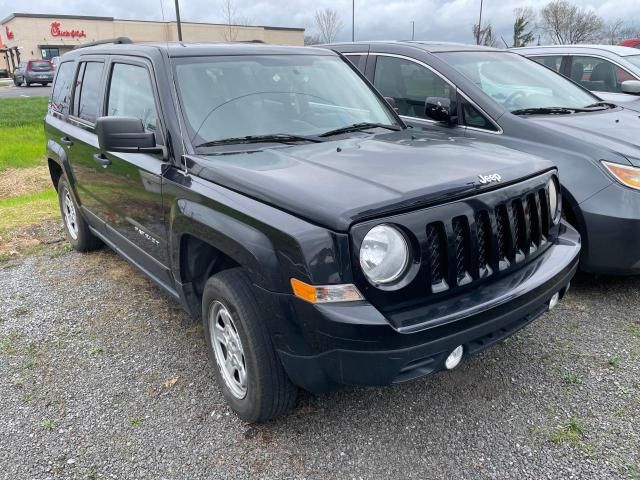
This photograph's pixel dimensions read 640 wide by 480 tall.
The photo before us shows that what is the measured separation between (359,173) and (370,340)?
2.60ft

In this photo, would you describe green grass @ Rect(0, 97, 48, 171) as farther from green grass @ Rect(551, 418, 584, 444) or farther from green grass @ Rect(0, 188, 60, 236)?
green grass @ Rect(551, 418, 584, 444)

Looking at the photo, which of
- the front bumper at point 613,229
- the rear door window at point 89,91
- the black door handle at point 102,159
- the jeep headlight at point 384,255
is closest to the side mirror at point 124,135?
the black door handle at point 102,159

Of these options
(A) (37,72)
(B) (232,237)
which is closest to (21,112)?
(B) (232,237)

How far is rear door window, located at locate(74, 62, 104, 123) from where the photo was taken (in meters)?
4.09

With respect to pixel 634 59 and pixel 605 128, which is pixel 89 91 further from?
pixel 634 59

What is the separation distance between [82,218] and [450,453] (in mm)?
3903

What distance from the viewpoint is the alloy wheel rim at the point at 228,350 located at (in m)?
2.70

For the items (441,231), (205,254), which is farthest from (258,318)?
(441,231)

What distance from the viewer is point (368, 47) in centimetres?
551

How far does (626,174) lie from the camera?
3684 millimetres

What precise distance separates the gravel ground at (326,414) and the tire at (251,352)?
0.17 metres

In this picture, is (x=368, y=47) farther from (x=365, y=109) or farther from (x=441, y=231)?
(x=441, y=231)

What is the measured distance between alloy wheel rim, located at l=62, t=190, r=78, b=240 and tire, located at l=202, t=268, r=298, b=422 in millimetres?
3097

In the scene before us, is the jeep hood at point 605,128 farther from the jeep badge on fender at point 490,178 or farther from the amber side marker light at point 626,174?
the jeep badge on fender at point 490,178
